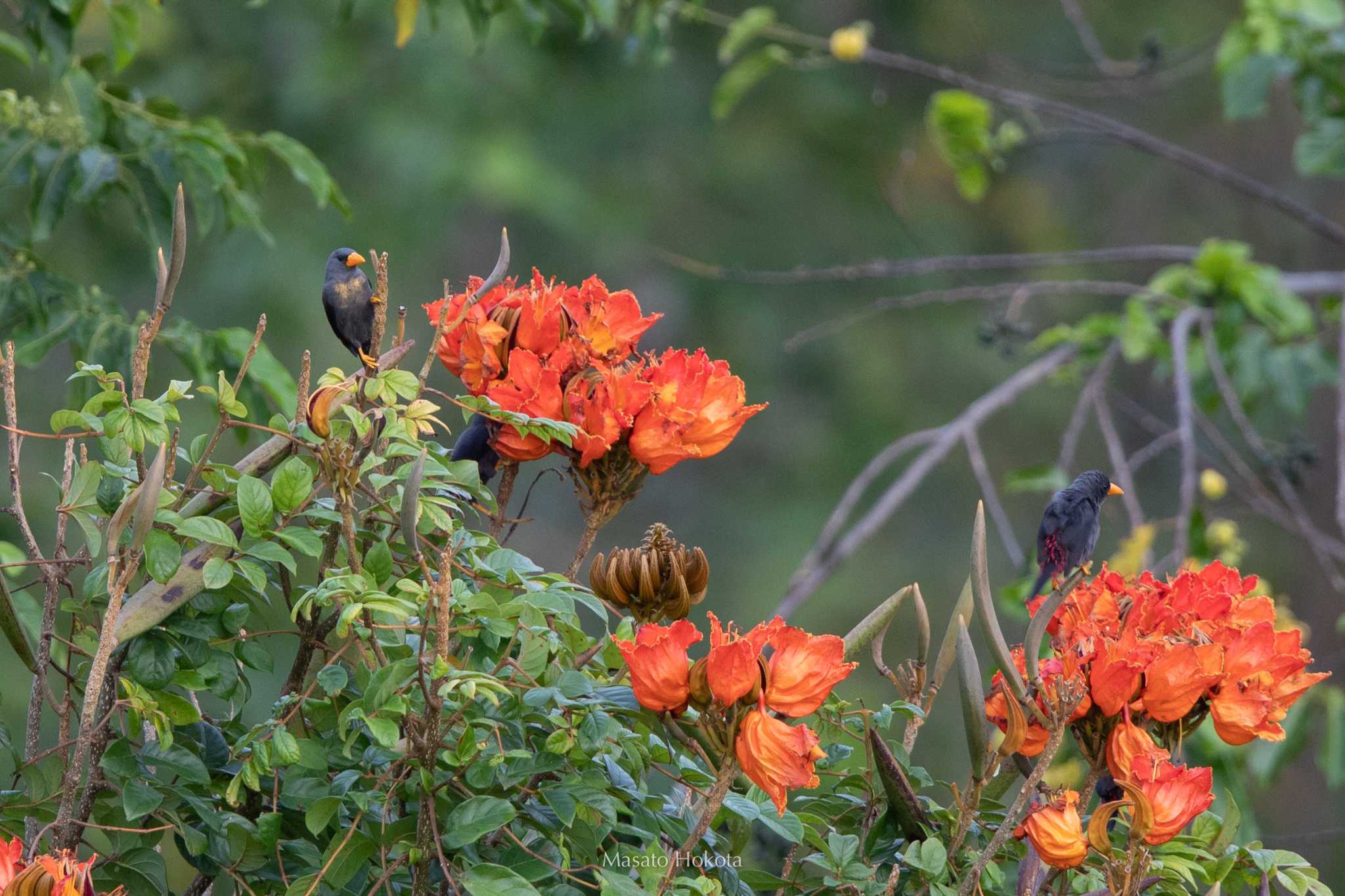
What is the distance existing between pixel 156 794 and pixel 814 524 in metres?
6.09

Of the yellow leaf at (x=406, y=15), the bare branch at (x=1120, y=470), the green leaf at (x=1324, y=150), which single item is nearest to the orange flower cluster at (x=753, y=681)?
the yellow leaf at (x=406, y=15)

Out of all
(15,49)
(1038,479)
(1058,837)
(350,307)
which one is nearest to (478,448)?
(350,307)

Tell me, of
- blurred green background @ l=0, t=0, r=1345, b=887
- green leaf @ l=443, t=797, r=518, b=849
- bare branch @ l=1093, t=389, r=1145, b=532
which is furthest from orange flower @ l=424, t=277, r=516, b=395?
blurred green background @ l=0, t=0, r=1345, b=887

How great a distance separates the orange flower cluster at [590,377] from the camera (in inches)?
36.1

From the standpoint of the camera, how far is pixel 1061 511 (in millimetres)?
915

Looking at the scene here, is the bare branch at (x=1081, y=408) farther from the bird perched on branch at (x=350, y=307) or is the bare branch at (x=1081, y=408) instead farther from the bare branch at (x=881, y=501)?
the bird perched on branch at (x=350, y=307)

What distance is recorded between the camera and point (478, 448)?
1.00 meters

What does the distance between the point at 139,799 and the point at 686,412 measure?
409 millimetres

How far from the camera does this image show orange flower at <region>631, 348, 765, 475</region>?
0.92m

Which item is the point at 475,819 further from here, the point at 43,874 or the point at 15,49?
the point at 15,49

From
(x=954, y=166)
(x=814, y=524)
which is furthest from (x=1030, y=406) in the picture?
(x=954, y=166)

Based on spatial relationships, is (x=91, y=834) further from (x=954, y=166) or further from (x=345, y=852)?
(x=954, y=166)

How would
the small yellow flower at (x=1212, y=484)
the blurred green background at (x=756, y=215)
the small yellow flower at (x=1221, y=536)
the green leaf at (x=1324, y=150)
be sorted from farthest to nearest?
the blurred green background at (x=756, y=215), the green leaf at (x=1324, y=150), the small yellow flower at (x=1212, y=484), the small yellow flower at (x=1221, y=536)

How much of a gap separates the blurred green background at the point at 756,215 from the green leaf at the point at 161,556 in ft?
16.1
